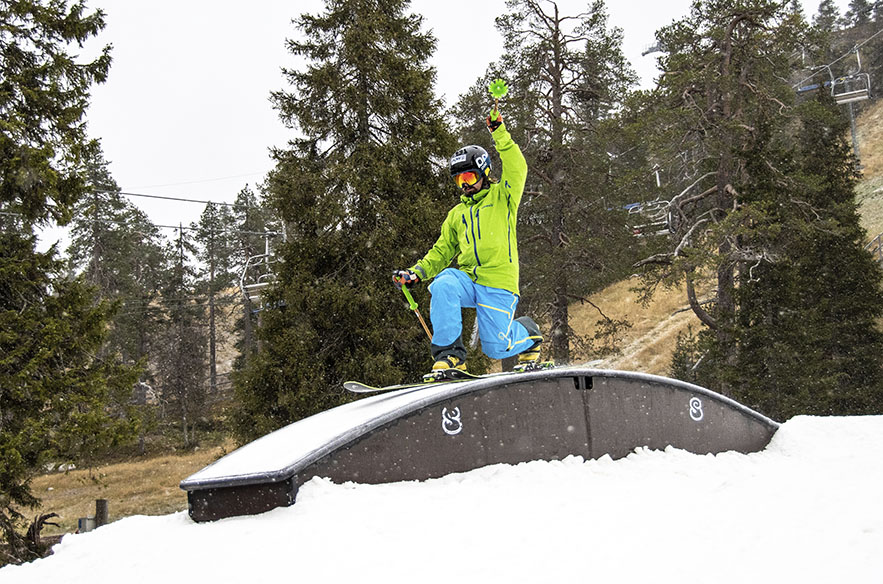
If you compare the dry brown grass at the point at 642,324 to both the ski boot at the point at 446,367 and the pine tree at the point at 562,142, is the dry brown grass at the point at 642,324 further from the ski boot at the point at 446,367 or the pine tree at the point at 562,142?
the ski boot at the point at 446,367

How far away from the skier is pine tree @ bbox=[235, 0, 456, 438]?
229 inches

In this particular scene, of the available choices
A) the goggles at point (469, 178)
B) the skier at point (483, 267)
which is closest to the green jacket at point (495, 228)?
the skier at point (483, 267)

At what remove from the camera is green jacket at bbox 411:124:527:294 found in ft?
17.8

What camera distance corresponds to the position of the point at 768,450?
635cm

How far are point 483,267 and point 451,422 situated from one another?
144 cm

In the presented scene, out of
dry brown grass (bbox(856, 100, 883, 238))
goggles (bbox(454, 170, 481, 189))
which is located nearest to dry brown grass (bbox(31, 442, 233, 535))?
goggles (bbox(454, 170, 481, 189))

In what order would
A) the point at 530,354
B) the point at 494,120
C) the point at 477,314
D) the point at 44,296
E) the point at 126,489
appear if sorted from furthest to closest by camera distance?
the point at 126,489, the point at 44,296, the point at 530,354, the point at 477,314, the point at 494,120

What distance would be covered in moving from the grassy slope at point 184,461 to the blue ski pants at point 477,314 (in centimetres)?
918

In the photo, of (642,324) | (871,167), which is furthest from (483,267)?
(871,167)

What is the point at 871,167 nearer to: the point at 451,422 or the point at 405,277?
the point at 405,277

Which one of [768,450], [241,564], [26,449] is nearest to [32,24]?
[26,449]

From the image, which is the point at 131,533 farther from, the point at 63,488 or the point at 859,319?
the point at 63,488

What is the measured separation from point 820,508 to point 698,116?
1377 cm

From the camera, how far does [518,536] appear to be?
128 inches
